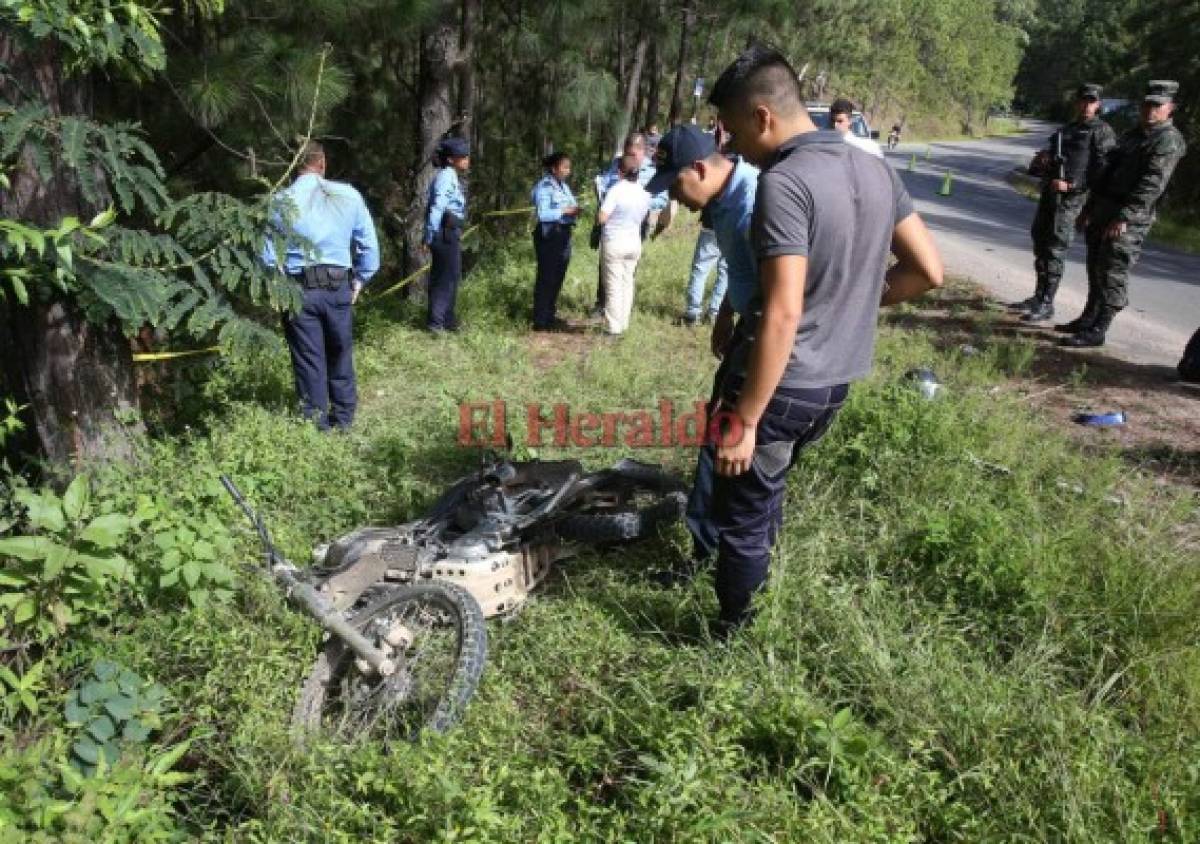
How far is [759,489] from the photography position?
242 cm

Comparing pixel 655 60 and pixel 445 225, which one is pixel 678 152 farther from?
pixel 655 60

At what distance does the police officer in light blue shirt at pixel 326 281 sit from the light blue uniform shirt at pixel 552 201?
2421 mm

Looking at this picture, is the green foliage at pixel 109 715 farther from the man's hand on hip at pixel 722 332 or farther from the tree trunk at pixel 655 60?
the tree trunk at pixel 655 60

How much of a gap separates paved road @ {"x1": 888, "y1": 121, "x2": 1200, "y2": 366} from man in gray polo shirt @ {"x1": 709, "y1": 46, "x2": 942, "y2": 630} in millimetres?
4929

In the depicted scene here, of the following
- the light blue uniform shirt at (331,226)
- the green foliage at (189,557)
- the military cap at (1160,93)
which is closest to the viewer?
the green foliage at (189,557)

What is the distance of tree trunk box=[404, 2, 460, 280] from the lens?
7449mm

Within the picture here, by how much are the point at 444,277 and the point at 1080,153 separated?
521 centimetres

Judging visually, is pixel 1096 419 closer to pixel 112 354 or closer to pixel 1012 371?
pixel 1012 371

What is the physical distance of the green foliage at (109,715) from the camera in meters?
2.11

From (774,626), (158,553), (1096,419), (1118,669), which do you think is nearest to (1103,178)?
(1096,419)

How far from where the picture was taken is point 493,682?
2635 millimetres

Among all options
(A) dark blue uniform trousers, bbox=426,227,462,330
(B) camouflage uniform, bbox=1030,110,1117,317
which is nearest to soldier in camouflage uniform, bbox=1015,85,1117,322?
(B) camouflage uniform, bbox=1030,110,1117,317

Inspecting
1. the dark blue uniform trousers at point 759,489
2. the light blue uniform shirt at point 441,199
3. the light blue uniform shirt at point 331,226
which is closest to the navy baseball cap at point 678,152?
the dark blue uniform trousers at point 759,489
